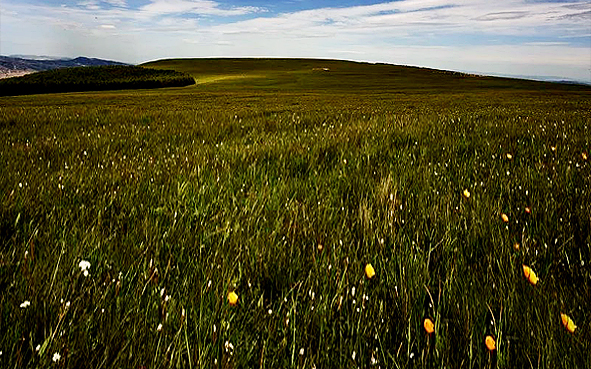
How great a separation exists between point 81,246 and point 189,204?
41.3 inches

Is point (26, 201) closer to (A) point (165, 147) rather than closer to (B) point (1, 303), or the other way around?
(B) point (1, 303)

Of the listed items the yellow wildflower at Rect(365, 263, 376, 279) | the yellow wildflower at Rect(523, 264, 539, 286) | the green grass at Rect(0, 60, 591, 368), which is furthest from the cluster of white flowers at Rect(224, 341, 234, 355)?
the yellow wildflower at Rect(523, 264, 539, 286)

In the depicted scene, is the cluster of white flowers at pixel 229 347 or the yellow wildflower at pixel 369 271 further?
the yellow wildflower at pixel 369 271

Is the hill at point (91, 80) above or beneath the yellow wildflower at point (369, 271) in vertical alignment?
above

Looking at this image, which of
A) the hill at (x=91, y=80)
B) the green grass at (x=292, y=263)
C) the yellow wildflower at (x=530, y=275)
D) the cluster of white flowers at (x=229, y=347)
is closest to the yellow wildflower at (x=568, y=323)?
the green grass at (x=292, y=263)

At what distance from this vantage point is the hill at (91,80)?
71750 millimetres

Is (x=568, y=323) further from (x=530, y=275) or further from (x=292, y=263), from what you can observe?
(x=292, y=263)

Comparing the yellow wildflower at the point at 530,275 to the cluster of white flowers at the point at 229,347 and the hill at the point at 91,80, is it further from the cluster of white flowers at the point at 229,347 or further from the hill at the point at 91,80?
the hill at the point at 91,80

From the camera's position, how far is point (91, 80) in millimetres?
77375

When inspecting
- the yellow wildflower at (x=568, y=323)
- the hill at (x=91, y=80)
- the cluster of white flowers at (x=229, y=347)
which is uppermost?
the hill at (x=91, y=80)

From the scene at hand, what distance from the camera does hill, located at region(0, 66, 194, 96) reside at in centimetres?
7175

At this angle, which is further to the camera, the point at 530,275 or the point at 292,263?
the point at 292,263

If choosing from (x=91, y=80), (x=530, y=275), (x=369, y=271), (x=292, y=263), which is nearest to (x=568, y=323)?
(x=530, y=275)

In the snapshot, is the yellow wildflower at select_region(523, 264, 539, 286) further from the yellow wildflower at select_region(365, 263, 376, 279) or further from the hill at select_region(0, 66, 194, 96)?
the hill at select_region(0, 66, 194, 96)
